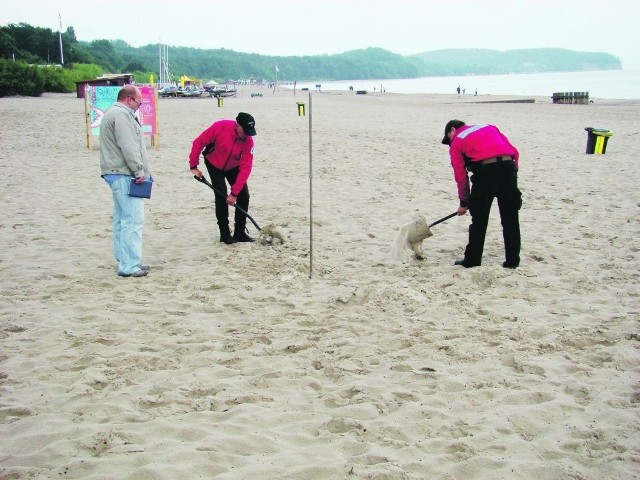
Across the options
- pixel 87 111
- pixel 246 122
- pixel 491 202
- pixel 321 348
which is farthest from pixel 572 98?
pixel 321 348

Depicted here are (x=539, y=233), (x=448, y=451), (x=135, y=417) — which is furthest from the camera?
(x=539, y=233)

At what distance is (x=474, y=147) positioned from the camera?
5.85 meters

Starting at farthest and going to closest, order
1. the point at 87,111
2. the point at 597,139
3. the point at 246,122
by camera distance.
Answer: the point at 87,111 → the point at 597,139 → the point at 246,122

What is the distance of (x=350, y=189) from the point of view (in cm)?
1045

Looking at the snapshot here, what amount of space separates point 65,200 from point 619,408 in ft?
27.5

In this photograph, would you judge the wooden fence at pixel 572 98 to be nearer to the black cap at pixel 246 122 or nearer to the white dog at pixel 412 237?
the white dog at pixel 412 237

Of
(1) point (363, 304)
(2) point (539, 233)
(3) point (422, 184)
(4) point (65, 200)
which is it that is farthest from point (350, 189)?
(1) point (363, 304)

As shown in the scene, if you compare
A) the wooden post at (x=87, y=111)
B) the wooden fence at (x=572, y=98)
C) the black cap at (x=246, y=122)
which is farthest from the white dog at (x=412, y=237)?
the wooden fence at (x=572, y=98)

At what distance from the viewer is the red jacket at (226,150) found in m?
6.58

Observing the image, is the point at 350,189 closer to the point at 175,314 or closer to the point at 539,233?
the point at 539,233

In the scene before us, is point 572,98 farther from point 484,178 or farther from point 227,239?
point 227,239

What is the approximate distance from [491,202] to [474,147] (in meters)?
0.60

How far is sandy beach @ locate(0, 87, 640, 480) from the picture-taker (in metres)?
3.05

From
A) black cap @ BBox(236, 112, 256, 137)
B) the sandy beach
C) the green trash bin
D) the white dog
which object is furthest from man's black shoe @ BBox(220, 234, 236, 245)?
the green trash bin
